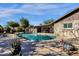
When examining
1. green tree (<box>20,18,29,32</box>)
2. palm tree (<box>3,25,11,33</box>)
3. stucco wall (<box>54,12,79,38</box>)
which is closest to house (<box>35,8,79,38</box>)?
stucco wall (<box>54,12,79,38</box>)

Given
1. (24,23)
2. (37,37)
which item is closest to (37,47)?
(37,37)

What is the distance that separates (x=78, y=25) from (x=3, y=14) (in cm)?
111

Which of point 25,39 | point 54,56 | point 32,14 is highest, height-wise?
point 32,14

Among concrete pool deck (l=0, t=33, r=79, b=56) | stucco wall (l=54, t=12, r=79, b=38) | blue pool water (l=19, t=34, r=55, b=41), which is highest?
stucco wall (l=54, t=12, r=79, b=38)

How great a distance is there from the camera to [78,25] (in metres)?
3.86

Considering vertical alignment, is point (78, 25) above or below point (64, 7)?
below

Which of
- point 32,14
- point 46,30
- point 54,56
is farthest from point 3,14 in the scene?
point 54,56

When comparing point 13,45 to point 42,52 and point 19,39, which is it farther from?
point 42,52

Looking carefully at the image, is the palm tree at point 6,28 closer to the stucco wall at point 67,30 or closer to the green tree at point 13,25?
the green tree at point 13,25

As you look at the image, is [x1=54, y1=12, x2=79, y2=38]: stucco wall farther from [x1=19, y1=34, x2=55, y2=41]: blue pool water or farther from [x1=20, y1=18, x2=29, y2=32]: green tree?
[x1=20, y1=18, x2=29, y2=32]: green tree

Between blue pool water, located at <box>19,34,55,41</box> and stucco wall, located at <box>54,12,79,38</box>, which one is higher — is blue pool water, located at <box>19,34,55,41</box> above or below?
below

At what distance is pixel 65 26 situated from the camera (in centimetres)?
390

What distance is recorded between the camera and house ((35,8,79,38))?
Answer: 3.85 m

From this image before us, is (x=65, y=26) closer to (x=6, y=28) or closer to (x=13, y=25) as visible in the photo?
(x=13, y=25)
